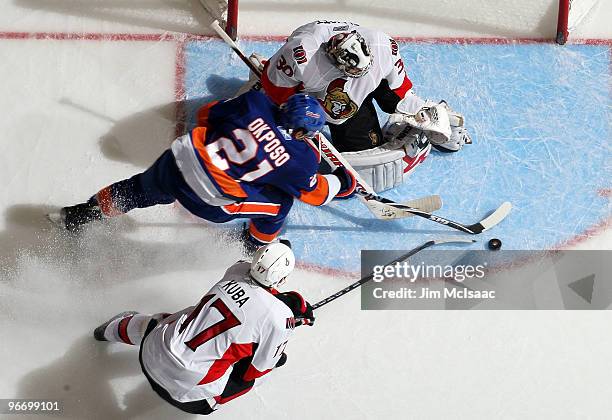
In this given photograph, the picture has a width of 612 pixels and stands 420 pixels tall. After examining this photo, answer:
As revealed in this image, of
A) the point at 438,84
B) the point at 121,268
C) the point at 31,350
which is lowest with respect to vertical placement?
the point at 31,350

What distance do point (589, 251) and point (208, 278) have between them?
6.21 feet

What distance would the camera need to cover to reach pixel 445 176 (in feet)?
15.4

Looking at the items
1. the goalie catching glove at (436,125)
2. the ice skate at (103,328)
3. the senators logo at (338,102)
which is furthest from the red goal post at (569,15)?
the ice skate at (103,328)

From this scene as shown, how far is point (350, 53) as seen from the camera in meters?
3.96

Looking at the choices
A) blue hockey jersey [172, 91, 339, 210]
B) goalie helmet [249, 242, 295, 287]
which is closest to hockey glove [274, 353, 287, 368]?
goalie helmet [249, 242, 295, 287]

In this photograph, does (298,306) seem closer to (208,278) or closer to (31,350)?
(208,278)

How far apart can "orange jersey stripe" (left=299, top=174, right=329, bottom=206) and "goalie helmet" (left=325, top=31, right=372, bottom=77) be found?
0.48 metres

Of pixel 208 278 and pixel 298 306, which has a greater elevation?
pixel 298 306

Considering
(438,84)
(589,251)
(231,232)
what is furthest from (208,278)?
(589,251)

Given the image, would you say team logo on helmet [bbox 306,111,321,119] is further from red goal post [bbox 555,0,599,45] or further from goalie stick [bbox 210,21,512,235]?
red goal post [bbox 555,0,599,45]

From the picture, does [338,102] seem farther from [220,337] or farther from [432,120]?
[220,337]

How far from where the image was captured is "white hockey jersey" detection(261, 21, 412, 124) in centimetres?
414

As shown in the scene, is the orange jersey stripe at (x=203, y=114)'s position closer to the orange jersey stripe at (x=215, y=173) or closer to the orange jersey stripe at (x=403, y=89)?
the orange jersey stripe at (x=215, y=173)

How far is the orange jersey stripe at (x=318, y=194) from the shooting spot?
401 cm
